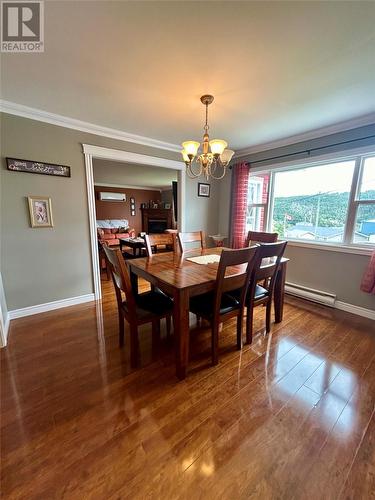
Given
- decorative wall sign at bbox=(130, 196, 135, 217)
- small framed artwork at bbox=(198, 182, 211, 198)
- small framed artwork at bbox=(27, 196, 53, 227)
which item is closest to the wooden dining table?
small framed artwork at bbox=(27, 196, 53, 227)

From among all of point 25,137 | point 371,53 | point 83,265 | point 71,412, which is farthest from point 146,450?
point 25,137

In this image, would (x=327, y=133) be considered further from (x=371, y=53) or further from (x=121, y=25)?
(x=121, y=25)

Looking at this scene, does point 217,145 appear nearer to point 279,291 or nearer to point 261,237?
point 261,237

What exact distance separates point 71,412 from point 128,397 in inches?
13.7

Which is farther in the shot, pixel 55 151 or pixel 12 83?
pixel 55 151

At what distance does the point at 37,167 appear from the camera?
7.78ft

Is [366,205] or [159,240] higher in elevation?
[366,205]

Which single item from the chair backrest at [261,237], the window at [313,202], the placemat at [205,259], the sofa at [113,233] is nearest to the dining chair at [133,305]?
the placemat at [205,259]

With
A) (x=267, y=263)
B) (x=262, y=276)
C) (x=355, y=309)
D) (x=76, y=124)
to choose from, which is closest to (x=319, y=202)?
(x=355, y=309)

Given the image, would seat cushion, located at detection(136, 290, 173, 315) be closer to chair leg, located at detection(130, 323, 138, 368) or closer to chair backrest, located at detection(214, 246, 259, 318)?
chair leg, located at detection(130, 323, 138, 368)

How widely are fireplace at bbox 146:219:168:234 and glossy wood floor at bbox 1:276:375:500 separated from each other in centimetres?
699

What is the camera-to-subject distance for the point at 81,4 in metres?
1.12

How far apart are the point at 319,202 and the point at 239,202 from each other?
123cm

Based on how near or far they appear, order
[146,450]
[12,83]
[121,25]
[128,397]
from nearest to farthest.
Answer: [146,450] → [121,25] → [128,397] → [12,83]
